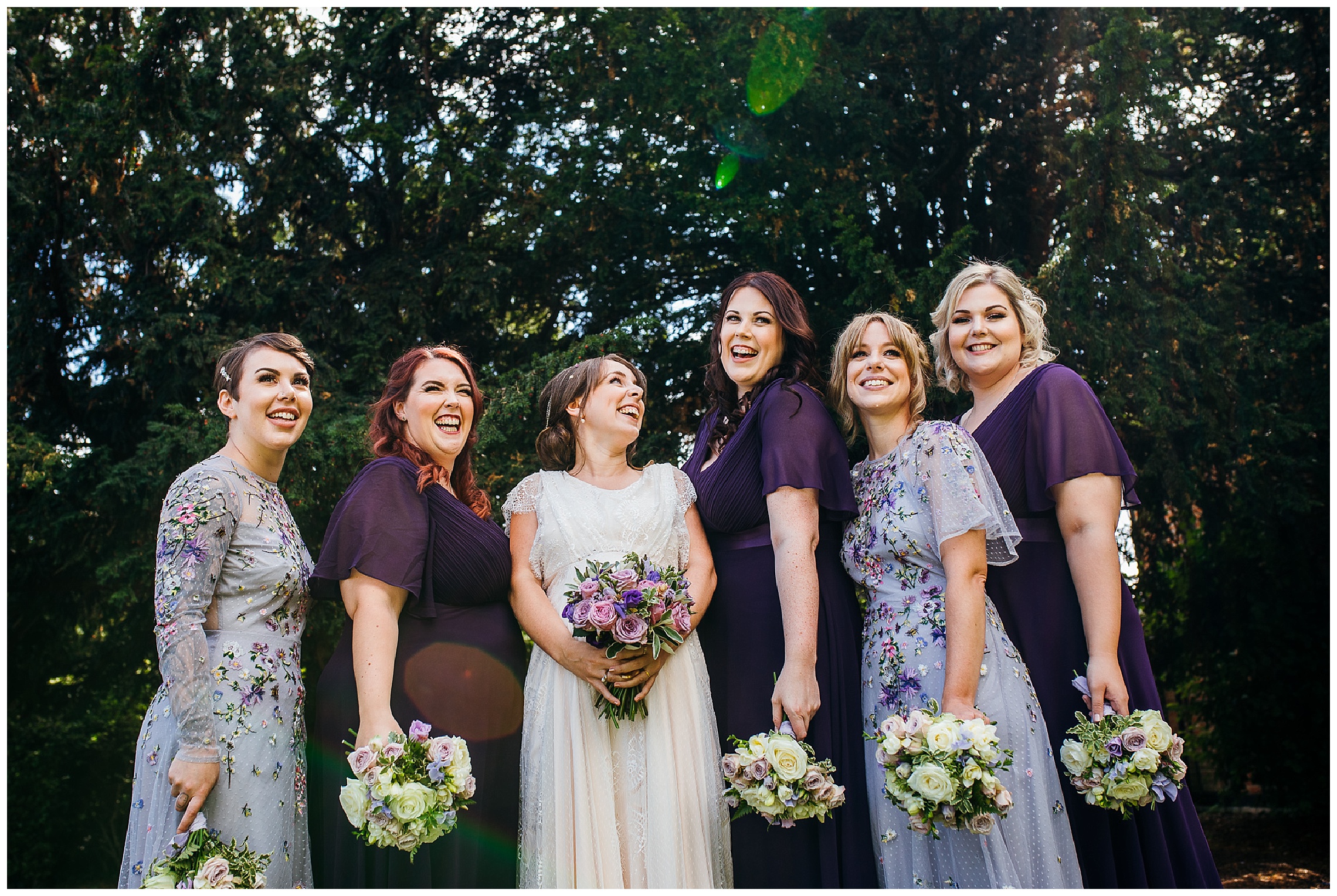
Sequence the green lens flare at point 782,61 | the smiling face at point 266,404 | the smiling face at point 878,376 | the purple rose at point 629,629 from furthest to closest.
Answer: the green lens flare at point 782,61, the smiling face at point 266,404, the smiling face at point 878,376, the purple rose at point 629,629

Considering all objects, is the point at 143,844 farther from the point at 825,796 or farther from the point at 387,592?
the point at 825,796

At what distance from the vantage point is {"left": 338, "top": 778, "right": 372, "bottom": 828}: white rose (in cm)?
294

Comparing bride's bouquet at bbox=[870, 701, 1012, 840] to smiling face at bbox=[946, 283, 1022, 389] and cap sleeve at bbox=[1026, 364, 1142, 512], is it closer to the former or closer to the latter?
cap sleeve at bbox=[1026, 364, 1142, 512]

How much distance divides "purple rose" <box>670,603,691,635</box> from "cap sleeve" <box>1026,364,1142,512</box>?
1454 millimetres

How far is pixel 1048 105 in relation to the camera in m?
9.05

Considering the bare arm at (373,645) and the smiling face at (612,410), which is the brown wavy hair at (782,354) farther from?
the bare arm at (373,645)

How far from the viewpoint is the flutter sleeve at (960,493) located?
3229 millimetres

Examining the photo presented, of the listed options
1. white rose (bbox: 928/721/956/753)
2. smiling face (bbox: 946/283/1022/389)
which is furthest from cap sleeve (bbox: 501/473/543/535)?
smiling face (bbox: 946/283/1022/389)

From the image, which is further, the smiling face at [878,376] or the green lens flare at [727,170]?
the green lens flare at [727,170]

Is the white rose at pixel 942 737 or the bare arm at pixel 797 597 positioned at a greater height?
the bare arm at pixel 797 597

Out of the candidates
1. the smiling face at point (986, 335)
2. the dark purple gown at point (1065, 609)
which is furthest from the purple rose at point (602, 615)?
the smiling face at point (986, 335)

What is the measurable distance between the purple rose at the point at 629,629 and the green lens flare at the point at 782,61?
6.28 meters

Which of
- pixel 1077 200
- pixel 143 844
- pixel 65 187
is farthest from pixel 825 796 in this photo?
pixel 65 187

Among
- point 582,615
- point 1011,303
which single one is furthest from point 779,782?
point 1011,303
